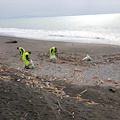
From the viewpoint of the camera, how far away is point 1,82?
5047 millimetres

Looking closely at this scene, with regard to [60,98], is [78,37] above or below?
above

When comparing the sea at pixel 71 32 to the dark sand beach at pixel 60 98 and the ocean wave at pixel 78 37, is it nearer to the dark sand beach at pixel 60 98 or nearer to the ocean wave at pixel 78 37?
the ocean wave at pixel 78 37

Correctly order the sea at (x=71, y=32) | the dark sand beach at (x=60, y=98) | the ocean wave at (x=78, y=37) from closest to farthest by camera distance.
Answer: the dark sand beach at (x=60, y=98), the ocean wave at (x=78, y=37), the sea at (x=71, y=32)

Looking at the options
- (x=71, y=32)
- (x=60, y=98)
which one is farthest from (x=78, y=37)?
(x=60, y=98)

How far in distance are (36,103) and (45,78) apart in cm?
227

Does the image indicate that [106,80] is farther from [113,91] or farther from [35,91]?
[35,91]

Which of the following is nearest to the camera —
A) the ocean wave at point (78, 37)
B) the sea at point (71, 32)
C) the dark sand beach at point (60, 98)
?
the dark sand beach at point (60, 98)

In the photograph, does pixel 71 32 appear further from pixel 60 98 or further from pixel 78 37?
pixel 60 98

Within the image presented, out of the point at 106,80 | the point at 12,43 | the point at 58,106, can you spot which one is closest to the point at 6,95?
the point at 58,106

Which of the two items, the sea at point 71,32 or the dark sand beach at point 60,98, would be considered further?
the sea at point 71,32

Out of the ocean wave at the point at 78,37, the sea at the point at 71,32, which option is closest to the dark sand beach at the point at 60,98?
the sea at the point at 71,32

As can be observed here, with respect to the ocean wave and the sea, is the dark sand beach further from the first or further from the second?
the ocean wave

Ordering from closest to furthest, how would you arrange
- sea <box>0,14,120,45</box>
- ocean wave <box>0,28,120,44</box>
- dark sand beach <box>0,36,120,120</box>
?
dark sand beach <box>0,36,120,120</box> < ocean wave <box>0,28,120,44</box> < sea <box>0,14,120,45</box>

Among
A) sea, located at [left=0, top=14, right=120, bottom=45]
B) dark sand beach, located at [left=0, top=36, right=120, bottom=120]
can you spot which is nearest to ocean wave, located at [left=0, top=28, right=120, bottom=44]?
sea, located at [left=0, top=14, right=120, bottom=45]
